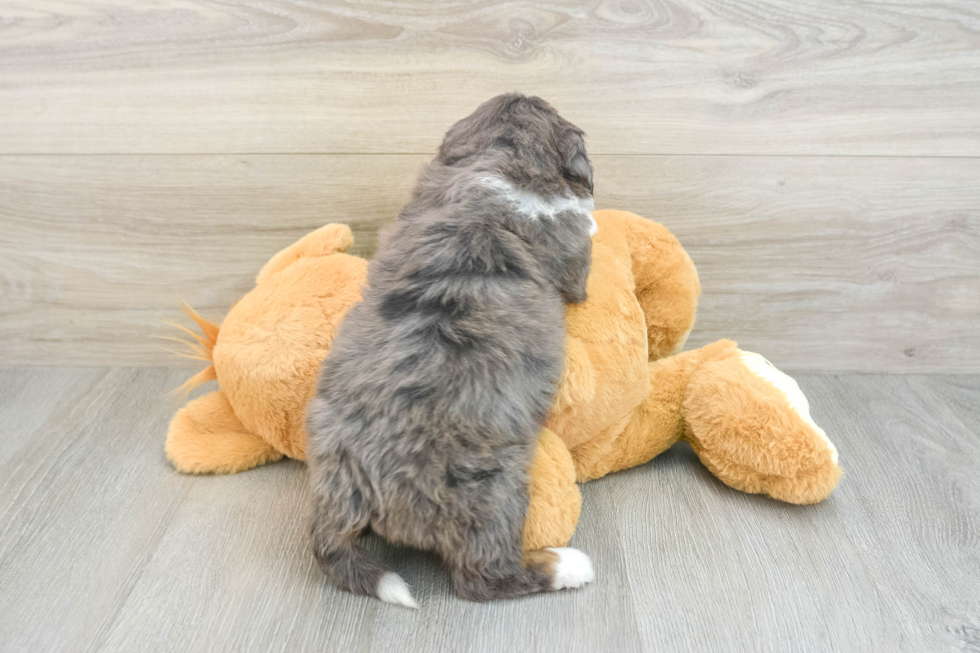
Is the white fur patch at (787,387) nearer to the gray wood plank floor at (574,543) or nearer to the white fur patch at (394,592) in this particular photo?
the gray wood plank floor at (574,543)

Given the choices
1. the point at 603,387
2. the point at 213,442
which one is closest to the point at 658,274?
the point at 603,387

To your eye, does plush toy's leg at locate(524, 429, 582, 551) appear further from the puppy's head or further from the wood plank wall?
the wood plank wall

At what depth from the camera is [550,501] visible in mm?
863

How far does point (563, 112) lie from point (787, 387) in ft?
1.87

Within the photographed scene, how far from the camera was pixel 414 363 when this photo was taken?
798 mm

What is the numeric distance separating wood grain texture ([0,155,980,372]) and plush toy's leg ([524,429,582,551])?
1.74ft

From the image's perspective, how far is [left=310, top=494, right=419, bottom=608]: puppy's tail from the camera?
0.82 meters

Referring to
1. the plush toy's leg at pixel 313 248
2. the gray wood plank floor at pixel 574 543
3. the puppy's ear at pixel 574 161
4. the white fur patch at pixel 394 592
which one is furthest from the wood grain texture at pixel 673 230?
the white fur patch at pixel 394 592

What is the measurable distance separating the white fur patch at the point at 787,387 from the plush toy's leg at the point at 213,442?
2.52 feet

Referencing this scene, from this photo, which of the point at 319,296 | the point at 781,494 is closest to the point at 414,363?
the point at 319,296

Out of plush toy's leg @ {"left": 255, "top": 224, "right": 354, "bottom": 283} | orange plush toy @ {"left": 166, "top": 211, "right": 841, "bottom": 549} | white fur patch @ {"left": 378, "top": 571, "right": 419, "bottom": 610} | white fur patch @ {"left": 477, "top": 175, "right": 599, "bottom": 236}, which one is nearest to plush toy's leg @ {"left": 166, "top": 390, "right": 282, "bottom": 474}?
orange plush toy @ {"left": 166, "top": 211, "right": 841, "bottom": 549}

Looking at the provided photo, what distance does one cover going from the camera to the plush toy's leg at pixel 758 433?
964mm

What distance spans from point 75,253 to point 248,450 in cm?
57

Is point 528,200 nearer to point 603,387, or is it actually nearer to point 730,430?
point 603,387
